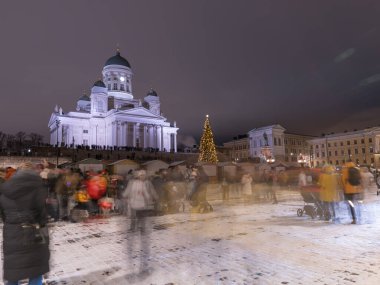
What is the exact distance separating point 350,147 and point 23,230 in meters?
93.5

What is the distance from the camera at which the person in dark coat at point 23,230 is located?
12.5 feet

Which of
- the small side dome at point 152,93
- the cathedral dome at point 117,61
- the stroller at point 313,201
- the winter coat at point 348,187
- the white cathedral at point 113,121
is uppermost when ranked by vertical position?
the cathedral dome at point 117,61

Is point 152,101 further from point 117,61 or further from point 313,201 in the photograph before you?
point 313,201

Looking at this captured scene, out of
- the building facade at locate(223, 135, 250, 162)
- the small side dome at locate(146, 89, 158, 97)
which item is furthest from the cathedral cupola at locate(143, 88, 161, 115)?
the building facade at locate(223, 135, 250, 162)

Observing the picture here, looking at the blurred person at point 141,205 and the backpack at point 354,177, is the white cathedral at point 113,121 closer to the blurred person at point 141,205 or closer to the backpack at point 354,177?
the blurred person at point 141,205

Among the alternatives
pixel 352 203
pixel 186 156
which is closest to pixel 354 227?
pixel 352 203

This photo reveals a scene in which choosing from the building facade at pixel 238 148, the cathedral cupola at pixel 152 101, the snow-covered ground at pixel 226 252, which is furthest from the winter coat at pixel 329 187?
the building facade at pixel 238 148

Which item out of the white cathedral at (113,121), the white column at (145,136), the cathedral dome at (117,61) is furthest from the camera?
the cathedral dome at (117,61)

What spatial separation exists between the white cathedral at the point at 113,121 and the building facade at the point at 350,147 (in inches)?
1683

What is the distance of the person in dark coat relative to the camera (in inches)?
150

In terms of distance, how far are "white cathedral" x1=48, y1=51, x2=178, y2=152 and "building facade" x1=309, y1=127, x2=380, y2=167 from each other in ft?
140

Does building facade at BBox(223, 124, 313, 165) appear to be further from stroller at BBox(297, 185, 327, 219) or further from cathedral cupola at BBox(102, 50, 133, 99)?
stroller at BBox(297, 185, 327, 219)

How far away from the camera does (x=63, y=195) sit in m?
11.5

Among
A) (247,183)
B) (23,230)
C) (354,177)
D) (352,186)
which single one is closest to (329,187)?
(352,186)
